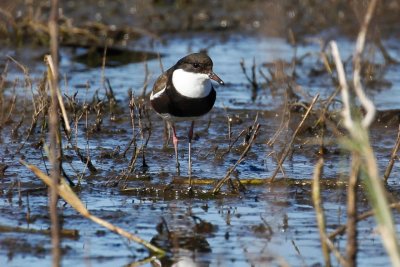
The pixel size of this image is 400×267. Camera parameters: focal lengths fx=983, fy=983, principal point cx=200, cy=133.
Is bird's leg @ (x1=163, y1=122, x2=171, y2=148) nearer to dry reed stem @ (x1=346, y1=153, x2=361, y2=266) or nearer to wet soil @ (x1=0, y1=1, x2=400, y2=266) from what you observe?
wet soil @ (x1=0, y1=1, x2=400, y2=266)

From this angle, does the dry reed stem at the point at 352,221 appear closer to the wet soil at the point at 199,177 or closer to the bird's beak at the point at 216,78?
the wet soil at the point at 199,177

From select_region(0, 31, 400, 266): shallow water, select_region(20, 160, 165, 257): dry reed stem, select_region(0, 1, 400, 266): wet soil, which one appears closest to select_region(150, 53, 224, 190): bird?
select_region(0, 1, 400, 266): wet soil

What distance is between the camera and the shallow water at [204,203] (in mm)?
5242

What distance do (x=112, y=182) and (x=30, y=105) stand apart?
2.64 meters

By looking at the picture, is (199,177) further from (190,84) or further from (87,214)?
(87,214)

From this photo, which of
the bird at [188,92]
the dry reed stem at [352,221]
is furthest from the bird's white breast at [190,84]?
the dry reed stem at [352,221]

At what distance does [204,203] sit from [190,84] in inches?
45.5

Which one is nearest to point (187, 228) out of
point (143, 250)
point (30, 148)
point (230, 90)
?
point (143, 250)

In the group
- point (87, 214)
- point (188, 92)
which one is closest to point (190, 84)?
point (188, 92)

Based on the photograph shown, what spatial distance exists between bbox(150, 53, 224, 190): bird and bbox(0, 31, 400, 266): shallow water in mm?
429

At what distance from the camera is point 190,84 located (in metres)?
7.07

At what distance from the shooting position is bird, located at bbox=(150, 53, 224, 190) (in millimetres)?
7047

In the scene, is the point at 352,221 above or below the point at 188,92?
below

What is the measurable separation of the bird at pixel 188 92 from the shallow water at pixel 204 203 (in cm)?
43
